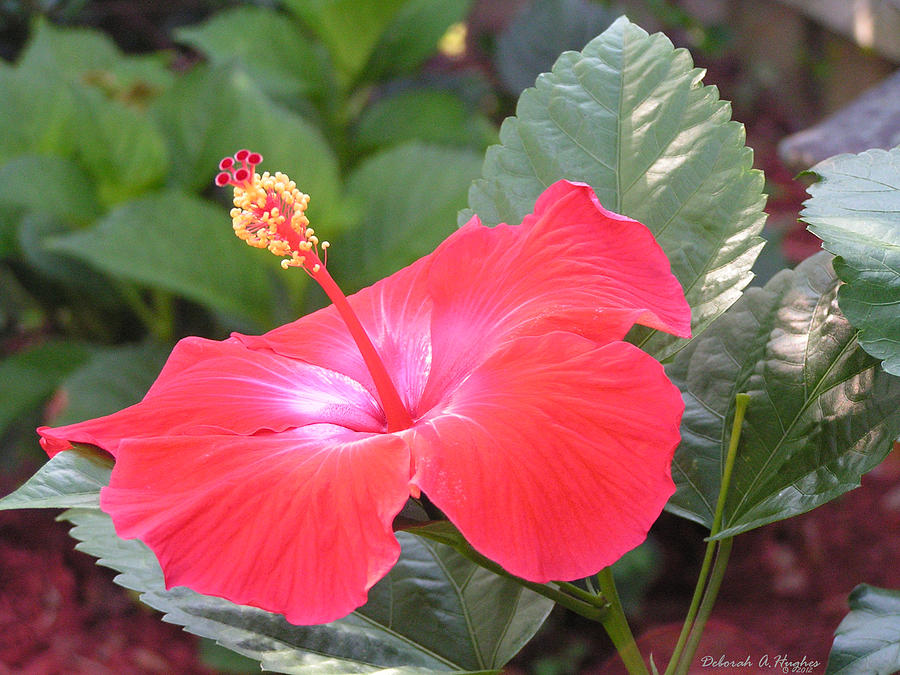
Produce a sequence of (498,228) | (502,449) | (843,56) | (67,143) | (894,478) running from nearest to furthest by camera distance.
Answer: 1. (502,449)
2. (498,228)
3. (67,143)
4. (894,478)
5. (843,56)

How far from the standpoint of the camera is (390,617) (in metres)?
0.54

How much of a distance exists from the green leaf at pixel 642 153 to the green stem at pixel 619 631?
128 mm

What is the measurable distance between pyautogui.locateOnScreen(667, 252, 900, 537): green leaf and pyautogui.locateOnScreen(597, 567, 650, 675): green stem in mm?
64

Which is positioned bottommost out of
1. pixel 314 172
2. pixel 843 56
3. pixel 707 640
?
pixel 843 56

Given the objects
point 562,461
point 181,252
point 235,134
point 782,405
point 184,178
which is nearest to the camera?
point 562,461

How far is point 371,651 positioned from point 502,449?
0.56 ft

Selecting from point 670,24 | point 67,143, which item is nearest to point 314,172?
point 67,143

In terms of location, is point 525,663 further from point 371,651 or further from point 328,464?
point 328,464

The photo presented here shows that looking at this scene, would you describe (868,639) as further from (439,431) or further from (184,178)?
(184,178)

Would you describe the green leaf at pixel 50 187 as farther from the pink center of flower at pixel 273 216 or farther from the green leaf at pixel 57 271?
the pink center of flower at pixel 273 216

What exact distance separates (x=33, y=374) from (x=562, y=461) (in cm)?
177

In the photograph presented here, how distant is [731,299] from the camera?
0.48m

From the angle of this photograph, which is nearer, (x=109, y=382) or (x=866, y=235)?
(x=866, y=235)

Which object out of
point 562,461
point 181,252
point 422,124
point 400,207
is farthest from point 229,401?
point 422,124
